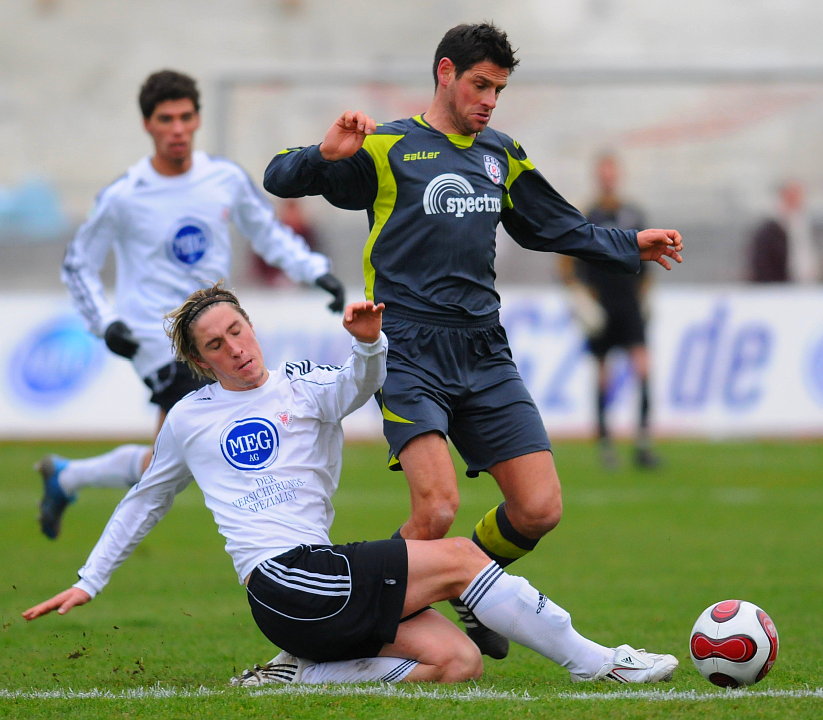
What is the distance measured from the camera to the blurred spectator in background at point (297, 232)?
15039 millimetres

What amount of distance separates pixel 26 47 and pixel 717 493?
1596 centimetres

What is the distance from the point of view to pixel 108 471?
7758 mm

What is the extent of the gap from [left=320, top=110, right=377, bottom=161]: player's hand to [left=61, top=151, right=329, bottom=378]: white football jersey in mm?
2049

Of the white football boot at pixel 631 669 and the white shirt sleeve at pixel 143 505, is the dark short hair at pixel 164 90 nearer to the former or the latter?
the white shirt sleeve at pixel 143 505

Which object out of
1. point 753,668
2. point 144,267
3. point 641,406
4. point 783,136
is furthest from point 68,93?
point 753,668

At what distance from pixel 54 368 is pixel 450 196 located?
30.0ft

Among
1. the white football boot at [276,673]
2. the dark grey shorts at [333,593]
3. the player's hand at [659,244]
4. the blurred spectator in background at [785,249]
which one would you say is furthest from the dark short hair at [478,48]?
the blurred spectator in background at [785,249]

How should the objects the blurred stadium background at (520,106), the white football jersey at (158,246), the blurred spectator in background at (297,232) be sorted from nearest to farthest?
the white football jersey at (158,246) → the blurred spectator in background at (297,232) → the blurred stadium background at (520,106)

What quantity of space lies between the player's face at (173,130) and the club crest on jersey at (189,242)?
0.29m

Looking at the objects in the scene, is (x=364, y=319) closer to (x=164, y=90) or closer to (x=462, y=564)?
(x=462, y=564)

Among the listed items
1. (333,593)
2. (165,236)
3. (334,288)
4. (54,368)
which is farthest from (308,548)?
(54,368)

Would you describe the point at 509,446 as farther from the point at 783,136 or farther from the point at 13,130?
the point at 13,130

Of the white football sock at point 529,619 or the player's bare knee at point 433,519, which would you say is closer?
the white football sock at point 529,619

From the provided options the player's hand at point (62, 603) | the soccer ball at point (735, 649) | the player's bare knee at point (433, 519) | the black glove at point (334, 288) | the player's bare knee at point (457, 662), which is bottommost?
the player's bare knee at point (457, 662)
